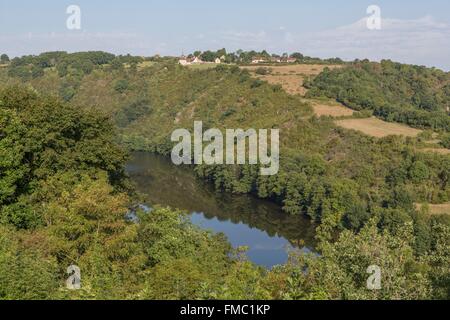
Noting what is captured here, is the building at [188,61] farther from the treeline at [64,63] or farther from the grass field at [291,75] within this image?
the grass field at [291,75]

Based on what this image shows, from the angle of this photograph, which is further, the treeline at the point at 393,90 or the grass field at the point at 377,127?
the treeline at the point at 393,90

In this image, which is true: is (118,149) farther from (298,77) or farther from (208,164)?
(298,77)

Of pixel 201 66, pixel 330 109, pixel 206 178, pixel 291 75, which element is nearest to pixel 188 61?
pixel 201 66

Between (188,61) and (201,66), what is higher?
(188,61)

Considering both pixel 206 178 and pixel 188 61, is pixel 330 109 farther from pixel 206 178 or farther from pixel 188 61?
pixel 188 61

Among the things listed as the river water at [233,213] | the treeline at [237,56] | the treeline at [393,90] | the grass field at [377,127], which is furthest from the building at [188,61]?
the grass field at [377,127]

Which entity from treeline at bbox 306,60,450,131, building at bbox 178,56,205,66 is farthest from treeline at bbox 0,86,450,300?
building at bbox 178,56,205,66
